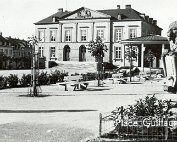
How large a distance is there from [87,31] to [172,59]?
57.0 m

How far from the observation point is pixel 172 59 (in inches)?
373

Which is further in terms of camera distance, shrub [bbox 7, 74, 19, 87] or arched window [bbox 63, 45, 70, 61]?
arched window [bbox 63, 45, 70, 61]

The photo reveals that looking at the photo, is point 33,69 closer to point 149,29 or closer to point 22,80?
point 22,80

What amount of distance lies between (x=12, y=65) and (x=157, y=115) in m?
62.3

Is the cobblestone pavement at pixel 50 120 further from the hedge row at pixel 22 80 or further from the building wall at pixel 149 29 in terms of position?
the building wall at pixel 149 29

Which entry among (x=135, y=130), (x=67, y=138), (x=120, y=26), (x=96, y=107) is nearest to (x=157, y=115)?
(x=135, y=130)

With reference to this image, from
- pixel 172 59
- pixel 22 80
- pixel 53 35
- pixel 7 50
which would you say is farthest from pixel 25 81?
pixel 7 50

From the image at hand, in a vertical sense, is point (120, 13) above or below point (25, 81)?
above

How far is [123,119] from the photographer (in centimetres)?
873

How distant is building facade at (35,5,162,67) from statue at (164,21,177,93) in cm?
4916

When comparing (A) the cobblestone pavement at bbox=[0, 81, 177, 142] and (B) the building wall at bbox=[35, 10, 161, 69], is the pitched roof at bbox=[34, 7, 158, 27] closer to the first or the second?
(B) the building wall at bbox=[35, 10, 161, 69]

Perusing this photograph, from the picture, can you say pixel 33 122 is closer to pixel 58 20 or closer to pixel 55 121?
pixel 55 121

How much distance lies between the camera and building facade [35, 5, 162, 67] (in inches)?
2478

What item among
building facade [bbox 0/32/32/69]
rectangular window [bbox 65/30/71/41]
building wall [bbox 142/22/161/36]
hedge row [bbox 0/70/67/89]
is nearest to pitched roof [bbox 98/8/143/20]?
building wall [bbox 142/22/161/36]
